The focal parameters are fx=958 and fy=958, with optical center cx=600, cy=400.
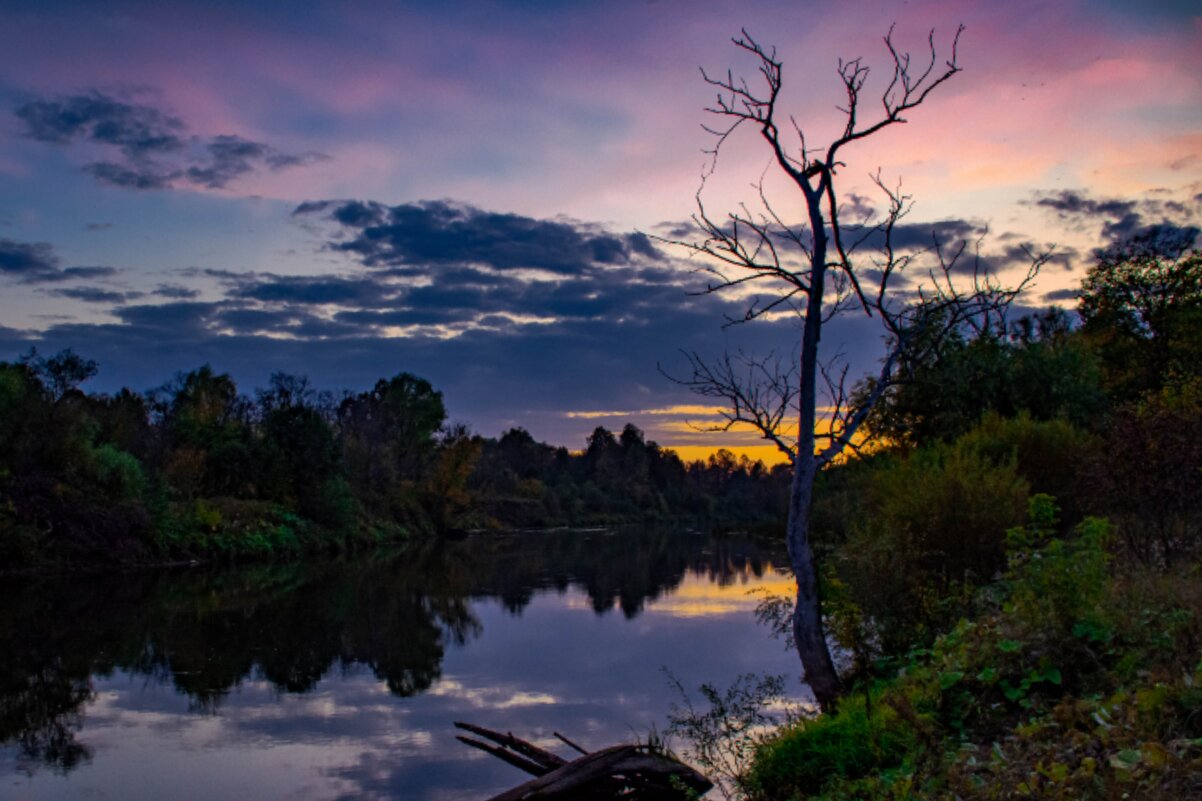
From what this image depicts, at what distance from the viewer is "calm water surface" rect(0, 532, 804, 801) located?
11008 millimetres

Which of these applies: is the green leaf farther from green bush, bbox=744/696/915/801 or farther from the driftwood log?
the driftwood log

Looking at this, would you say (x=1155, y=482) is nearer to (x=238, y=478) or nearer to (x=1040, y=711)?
(x=1040, y=711)

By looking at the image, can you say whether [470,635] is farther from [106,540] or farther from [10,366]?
[10,366]

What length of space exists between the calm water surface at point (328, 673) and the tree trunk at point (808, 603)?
3.08m

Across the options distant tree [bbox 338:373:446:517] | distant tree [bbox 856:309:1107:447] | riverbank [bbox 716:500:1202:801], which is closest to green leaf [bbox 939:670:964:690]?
riverbank [bbox 716:500:1202:801]

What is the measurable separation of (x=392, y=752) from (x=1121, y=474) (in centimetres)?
1071

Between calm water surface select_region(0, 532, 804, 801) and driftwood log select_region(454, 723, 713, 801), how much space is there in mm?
1560

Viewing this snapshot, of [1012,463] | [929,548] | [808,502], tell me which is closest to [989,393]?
[1012,463]

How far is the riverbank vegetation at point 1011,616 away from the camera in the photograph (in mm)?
6273

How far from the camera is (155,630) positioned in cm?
2080

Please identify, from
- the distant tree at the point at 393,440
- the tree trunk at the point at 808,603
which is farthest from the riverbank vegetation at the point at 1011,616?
the distant tree at the point at 393,440

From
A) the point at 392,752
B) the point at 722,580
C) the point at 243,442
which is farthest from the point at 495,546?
the point at 392,752

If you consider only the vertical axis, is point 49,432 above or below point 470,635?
above

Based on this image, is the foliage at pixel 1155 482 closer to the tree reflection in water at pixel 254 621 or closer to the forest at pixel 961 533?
the forest at pixel 961 533
